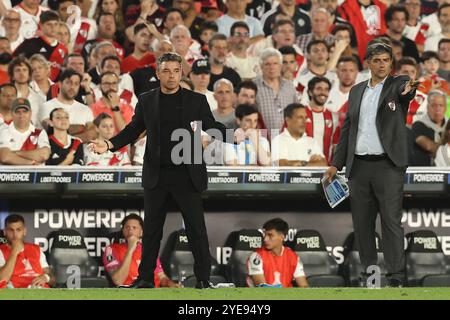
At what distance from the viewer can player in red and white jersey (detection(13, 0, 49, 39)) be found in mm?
14438

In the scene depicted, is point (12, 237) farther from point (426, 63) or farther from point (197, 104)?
point (426, 63)

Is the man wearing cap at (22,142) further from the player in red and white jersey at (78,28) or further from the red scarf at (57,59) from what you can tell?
the player in red and white jersey at (78,28)

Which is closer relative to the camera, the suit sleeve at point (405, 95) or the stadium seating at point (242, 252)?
the suit sleeve at point (405, 95)

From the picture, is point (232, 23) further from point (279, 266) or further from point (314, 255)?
point (279, 266)

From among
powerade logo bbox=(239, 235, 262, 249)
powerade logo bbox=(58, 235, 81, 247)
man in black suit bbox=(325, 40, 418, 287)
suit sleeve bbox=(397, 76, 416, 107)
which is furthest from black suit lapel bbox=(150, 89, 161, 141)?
powerade logo bbox=(239, 235, 262, 249)

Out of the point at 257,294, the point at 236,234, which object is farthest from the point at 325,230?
the point at 257,294

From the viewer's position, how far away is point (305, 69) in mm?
14383

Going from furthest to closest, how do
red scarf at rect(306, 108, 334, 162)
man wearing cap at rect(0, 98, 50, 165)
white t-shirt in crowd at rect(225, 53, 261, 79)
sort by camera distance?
white t-shirt in crowd at rect(225, 53, 261, 79) → red scarf at rect(306, 108, 334, 162) → man wearing cap at rect(0, 98, 50, 165)

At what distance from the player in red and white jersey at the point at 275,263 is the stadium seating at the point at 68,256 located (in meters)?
1.57

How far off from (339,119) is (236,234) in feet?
5.82

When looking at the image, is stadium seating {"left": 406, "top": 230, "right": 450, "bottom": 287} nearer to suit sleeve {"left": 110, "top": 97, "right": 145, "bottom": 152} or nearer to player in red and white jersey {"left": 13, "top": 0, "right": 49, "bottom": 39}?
suit sleeve {"left": 110, "top": 97, "right": 145, "bottom": 152}

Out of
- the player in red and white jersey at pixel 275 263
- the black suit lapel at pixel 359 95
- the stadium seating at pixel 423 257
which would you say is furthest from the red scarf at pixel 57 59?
the black suit lapel at pixel 359 95

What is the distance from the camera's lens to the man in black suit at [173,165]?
8625mm

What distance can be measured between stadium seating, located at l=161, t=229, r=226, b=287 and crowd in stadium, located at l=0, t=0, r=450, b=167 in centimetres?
91
